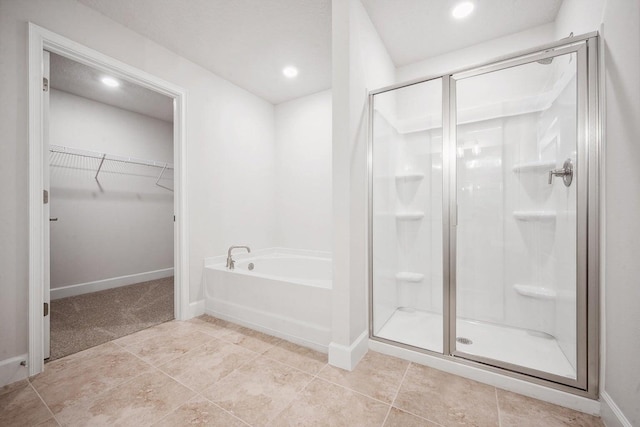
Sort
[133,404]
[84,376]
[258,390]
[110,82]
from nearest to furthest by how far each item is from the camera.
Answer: [133,404] → [258,390] → [84,376] → [110,82]

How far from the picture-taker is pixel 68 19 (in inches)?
71.4

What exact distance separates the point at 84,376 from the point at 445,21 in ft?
11.4

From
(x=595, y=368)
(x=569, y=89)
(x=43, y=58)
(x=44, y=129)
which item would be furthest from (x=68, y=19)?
(x=595, y=368)

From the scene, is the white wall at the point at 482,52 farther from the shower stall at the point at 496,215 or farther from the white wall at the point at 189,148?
the white wall at the point at 189,148

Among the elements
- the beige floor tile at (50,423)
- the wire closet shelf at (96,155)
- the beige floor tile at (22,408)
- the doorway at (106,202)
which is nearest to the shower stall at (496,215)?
the beige floor tile at (50,423)

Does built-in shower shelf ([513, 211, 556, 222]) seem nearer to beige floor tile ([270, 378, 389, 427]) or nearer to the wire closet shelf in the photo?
beige floor tile ([270, 378, 389, 427])

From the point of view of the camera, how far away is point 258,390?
57.6 inches

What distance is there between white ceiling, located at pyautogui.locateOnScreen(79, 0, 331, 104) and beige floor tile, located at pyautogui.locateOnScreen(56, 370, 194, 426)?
8.28ft

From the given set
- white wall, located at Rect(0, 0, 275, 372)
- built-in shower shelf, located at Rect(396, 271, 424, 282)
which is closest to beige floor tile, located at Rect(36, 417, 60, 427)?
white wall, located at Rect(0, 0, 275, 372)

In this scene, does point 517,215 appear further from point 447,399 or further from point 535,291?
point 447,399

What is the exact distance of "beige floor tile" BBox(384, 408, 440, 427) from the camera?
1220mm

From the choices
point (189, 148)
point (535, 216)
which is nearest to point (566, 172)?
point (535, 216)

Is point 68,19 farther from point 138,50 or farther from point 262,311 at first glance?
point 262,311

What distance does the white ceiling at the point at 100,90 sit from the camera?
2.63m
